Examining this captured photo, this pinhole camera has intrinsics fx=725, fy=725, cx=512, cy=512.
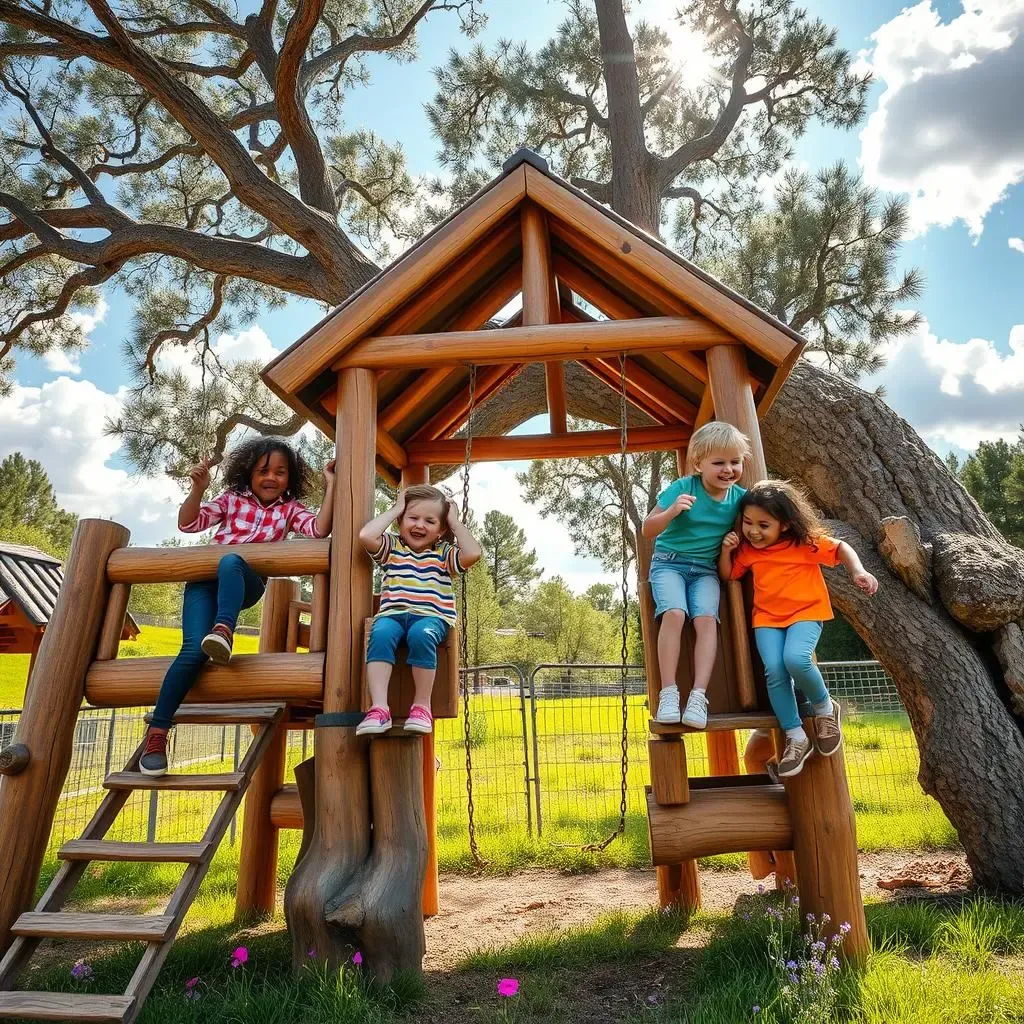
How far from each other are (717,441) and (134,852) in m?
3.25

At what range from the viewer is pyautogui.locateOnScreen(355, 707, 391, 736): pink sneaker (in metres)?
3.35

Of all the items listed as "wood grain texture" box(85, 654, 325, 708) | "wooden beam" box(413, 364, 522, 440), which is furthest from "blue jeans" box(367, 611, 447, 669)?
"wooden beam" box(413, 364, 522, 440)

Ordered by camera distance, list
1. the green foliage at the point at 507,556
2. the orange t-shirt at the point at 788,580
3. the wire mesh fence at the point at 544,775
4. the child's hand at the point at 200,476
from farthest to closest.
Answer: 1. the green foliage at the point at 507,556
2. the wire mesh fence at the point at 544,775
3. the child's hand at the point at 200,476
4. the orange t-shirt at the point at 788,580

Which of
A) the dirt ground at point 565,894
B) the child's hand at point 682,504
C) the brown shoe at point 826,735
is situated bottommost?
the dirt ground at point 565,894

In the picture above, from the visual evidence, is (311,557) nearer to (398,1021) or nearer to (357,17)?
(398,1021)

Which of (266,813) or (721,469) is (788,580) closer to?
(721,469)

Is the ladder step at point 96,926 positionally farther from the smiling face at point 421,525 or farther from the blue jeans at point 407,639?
the smiling face at point 421,525

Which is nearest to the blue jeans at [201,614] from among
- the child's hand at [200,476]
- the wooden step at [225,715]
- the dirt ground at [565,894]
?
the wooden step at [225,715]

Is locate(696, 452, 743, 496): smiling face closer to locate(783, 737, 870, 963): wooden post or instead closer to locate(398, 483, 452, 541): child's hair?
locate(783, 737, 870, 963): wooden post

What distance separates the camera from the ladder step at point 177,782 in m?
3.40

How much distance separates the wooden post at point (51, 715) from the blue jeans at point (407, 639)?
1.55m

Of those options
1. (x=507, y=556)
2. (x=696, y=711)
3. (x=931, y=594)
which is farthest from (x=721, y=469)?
(x=507, y=556)

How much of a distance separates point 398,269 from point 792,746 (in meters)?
3.18

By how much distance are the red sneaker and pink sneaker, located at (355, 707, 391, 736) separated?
2.50 ft
